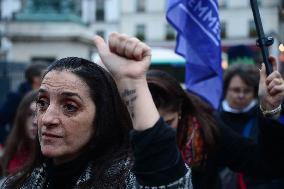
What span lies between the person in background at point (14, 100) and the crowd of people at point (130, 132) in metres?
3.18

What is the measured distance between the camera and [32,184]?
7.37ft

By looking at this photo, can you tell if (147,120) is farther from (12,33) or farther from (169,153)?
(12,33)

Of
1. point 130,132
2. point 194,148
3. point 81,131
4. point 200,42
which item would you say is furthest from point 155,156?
point 200,42

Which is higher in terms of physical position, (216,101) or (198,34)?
(198,34)

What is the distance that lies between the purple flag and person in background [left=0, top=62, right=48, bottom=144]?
2523 millimetres

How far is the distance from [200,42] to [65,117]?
2.03 metres

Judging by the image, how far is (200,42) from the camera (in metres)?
3.94

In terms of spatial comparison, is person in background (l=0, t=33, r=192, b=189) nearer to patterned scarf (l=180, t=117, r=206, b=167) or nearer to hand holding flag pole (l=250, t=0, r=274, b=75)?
hand holding flag pole (l=250, t=0, r=274, b=75)

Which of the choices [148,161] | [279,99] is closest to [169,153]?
[148,161]

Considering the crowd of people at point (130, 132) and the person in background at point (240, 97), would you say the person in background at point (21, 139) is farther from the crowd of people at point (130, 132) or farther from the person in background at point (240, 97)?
the person in background at point (240, 97)

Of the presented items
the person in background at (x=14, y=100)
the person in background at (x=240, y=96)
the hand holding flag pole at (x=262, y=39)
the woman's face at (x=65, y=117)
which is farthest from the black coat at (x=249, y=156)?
the person in background at (x=14, y=100)

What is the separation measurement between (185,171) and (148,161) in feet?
0.44

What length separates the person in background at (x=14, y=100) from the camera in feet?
20.5

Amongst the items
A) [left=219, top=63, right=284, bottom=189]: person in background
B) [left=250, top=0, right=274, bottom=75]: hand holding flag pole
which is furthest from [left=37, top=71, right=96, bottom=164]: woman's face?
[left=219, top=63, right=284, bottom=189]: person in background
